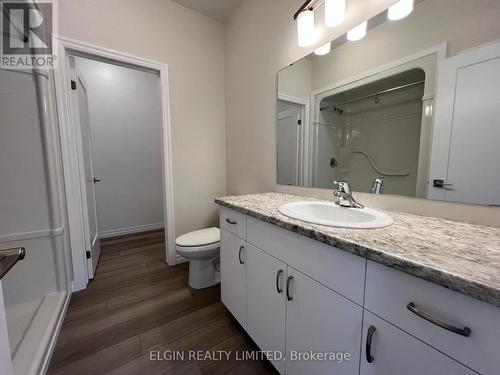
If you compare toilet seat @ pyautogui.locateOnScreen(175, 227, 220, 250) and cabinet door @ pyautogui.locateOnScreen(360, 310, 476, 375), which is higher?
cabinet door @ pyautogui.locateOnScreen(360, 310, 476, 375)

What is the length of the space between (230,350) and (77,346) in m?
0.91

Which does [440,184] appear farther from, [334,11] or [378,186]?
[334,11]

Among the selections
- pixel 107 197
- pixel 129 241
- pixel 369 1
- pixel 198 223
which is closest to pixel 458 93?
pixel 369 1

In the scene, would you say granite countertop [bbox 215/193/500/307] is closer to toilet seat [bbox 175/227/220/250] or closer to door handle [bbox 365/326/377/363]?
door handle [bbox 365/326/377/363]

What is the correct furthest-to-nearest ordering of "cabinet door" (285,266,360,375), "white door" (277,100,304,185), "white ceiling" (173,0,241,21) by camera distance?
1. "white ceiling" (173,0,241,21)
2. "white door" (277,100,304,185)
3. "cabinet door" (285,266,360,375)

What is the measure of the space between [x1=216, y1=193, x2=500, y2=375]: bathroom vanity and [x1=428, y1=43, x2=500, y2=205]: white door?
0.15 metres

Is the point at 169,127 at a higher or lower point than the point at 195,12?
lower

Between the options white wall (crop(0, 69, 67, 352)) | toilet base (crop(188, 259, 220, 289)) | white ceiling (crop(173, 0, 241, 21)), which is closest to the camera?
white wall (crop(0, 69, 67, 352))

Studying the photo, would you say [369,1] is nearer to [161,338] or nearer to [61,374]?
[161,338]

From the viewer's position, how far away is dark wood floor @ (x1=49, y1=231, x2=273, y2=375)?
1.11 meters

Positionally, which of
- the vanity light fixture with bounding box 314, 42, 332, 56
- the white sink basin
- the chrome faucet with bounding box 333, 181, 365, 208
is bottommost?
the white sink basin

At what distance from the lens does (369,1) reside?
105cm

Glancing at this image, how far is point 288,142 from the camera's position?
5.21 feet

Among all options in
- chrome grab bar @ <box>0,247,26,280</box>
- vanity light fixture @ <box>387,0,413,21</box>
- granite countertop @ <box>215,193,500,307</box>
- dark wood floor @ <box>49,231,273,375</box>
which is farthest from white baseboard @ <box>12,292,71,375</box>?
vanity light fixture @ <box>387,0,413,21</box>
